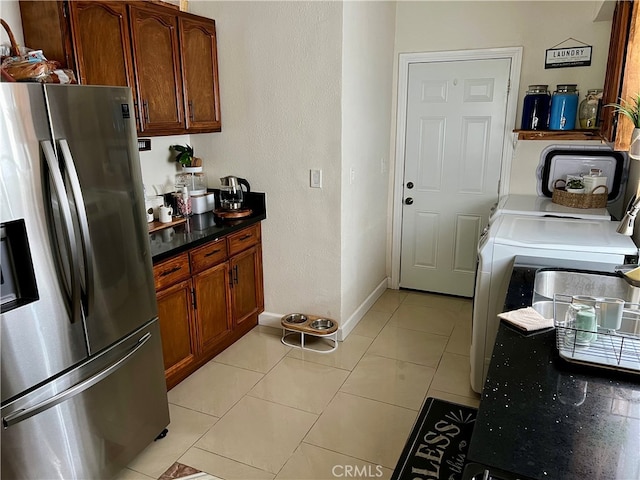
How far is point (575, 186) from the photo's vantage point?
11.1 ft

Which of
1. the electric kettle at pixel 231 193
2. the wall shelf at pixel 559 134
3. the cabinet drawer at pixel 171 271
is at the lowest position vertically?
the cabinet drawer at pixel 171 271

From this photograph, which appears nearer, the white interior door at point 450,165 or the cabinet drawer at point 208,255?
the cabinet drawer at point 208,255

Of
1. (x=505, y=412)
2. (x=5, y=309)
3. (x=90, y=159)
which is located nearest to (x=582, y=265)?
(x=505, y=412)

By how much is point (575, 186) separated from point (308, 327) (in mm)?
2180

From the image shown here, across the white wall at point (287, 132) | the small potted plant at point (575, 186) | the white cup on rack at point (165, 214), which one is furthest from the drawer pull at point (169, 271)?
the small potted plant at point (575, 186)

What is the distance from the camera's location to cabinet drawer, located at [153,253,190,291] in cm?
254

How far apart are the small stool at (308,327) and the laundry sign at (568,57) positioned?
2.51 meters

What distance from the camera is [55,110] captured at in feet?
5.46

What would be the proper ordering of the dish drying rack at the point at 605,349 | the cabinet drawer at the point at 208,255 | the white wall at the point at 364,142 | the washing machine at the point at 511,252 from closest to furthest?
the dish drying rack at the point at 605,349
the washing machine at the point at 511,252
the cabinet drawer at the point at 208,255
the white wall at the point at 364,142

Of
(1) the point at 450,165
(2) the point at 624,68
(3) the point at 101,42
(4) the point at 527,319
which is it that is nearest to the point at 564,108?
(1) the point at 450,165

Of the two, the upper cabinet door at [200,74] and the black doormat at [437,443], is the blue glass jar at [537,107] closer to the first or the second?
the black doormat at [437,443]

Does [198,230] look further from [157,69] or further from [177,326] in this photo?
[157,69]

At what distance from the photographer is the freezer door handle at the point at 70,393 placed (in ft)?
5.34

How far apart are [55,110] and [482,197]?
325 centimetres
